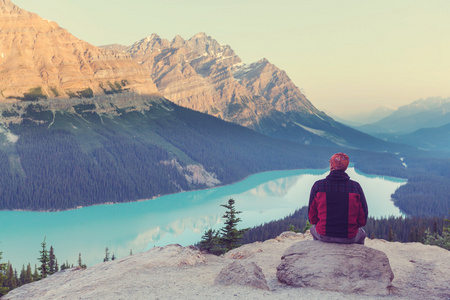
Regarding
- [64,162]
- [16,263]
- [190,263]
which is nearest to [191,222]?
[16,263]

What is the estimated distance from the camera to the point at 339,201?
14570 mm

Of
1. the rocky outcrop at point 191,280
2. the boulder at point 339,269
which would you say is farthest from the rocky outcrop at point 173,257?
the boulder at point 339,269

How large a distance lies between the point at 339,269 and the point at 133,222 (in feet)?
354

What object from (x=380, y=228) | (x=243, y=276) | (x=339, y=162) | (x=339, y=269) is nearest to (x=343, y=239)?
(x=339, y=269)

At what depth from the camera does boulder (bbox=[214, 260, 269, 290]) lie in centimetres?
1475

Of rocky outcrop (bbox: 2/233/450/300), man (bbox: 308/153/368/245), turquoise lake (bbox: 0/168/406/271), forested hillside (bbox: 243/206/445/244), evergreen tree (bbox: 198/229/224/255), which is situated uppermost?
man (bbox: 308/153/368/245)

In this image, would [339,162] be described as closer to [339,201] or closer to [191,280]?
[339,201]

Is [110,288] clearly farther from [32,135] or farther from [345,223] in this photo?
[32,135]

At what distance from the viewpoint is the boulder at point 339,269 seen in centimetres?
1459

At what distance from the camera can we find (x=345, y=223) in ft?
49.7

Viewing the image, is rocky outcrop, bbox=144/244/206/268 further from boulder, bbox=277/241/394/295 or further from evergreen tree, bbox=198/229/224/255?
evergreen tree, bbox=198/229/224/255

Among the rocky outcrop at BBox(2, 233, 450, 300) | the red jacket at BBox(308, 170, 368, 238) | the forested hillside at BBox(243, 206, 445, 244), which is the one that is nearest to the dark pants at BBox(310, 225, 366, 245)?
the red jacket at BBox(308, 170, 368, 238)

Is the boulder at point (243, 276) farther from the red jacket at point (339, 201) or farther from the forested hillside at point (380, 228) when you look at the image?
the forested hillside at point (380, 228)

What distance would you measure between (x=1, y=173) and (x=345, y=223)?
16456cm
